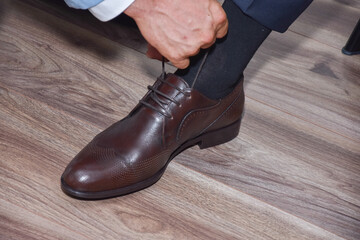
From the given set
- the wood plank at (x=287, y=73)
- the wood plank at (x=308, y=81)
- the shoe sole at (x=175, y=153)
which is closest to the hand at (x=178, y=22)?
the shoe sole at (x=175, y=153)

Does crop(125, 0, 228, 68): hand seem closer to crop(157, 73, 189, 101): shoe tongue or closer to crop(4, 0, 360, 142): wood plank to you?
crop(157, 73, 189, 101): shoe tongue

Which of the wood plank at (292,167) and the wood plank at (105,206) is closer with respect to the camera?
the wood plank at (105,206)

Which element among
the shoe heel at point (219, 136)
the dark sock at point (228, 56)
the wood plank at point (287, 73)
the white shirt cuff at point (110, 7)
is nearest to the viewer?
the white shirt cuff at point (110, 7)

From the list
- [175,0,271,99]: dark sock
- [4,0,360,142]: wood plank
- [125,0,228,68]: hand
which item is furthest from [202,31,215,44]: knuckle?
[4,0,360,142]: wood plank

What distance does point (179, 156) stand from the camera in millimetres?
963

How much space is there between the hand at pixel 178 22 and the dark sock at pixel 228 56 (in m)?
0.10

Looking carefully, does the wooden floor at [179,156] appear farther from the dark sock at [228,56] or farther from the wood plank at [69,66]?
the dark sock at [228,56]

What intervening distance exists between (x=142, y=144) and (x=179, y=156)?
16 centimetres

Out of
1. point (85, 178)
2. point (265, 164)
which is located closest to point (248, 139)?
point (265, 164)

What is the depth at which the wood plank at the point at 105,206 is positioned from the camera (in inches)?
30.1

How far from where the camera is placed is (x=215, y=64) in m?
0.87

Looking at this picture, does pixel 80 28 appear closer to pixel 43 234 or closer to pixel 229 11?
pixel 229 11

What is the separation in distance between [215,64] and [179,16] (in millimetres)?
181

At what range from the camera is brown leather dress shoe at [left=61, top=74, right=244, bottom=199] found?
79 centimetres
